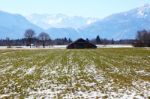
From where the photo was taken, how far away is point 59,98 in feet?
61.6

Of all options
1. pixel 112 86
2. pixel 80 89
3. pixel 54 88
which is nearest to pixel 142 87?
pixel 112 86

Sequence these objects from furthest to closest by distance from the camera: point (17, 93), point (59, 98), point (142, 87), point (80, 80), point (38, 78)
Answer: point (38, 78) < point (80, 80) < point (142, 87) < point (17, 93) < point (59, 98)

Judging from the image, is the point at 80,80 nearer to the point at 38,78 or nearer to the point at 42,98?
the point at 38,78

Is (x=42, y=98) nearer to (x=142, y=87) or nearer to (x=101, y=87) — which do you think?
(x=101, y=87)

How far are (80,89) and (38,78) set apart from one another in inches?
274

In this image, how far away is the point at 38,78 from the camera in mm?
27891

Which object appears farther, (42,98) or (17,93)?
(17,93)

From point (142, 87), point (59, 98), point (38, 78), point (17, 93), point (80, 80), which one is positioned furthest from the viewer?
point (38, 78)

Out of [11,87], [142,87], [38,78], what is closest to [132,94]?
[142,87]

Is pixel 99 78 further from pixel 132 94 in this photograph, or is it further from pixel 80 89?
pixel 132 94

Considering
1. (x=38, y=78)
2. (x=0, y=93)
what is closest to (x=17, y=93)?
(x=0, y=93)

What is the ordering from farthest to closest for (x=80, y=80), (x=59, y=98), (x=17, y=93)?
1. (x=80, y=80)
2. (x=17, y=93)
3. (x=59, y=98)

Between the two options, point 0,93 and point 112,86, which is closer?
point 0,93

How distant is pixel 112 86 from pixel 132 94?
3233 millimetres
